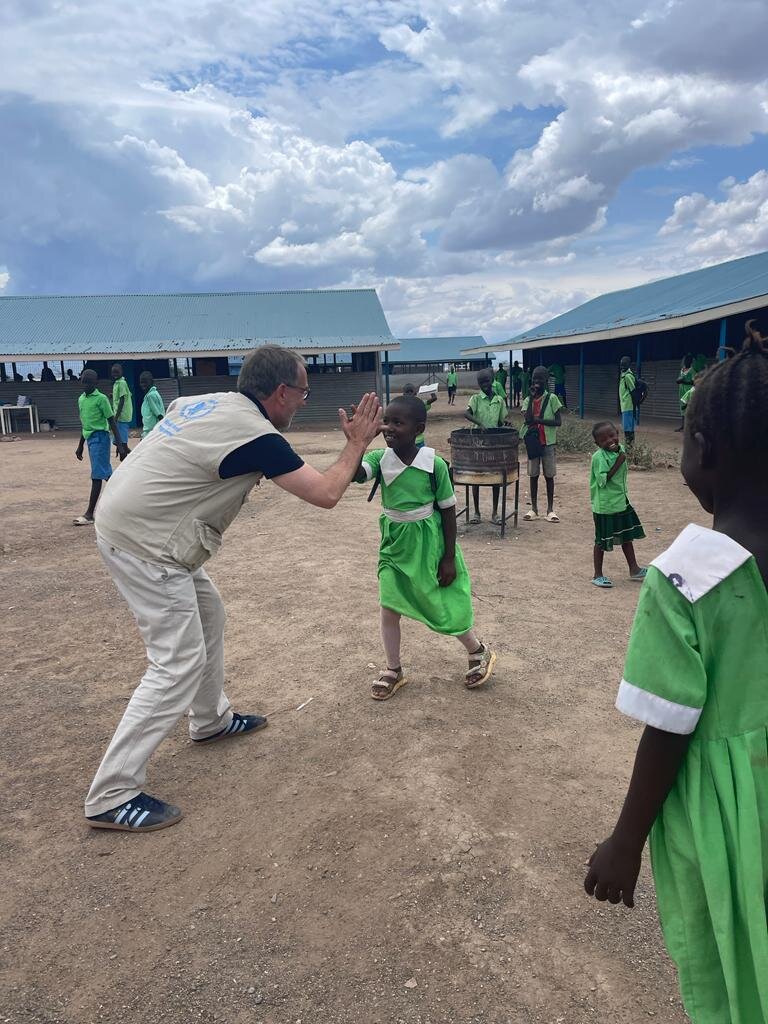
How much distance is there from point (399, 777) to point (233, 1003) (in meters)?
1.25

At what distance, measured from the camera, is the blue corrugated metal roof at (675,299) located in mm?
15479

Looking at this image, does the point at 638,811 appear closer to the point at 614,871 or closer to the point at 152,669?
the point at 614,871

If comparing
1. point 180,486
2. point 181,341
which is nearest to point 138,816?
point 180,486

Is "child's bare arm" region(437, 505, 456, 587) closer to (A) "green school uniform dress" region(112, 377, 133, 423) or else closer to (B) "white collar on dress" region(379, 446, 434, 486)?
(B) "white collar on dress" region(379, 446, 434, 486)

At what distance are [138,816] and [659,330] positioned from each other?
15.7 meters

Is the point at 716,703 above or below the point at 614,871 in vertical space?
above

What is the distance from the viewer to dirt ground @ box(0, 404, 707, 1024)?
2.17 meters

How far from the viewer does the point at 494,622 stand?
5219mm

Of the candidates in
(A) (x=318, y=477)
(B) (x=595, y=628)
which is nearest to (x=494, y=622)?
(B) (x=595, y=628)

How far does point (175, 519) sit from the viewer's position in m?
2.98

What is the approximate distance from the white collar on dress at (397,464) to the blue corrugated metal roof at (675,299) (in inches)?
495

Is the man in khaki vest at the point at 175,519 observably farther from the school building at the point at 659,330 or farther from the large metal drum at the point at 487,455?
the school building at the point at 659,330

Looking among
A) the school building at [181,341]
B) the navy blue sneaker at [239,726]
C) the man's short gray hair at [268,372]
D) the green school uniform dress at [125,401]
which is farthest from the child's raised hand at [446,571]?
the school building at [181,341]

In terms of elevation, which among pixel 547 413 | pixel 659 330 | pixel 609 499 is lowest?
pixel 609 499
